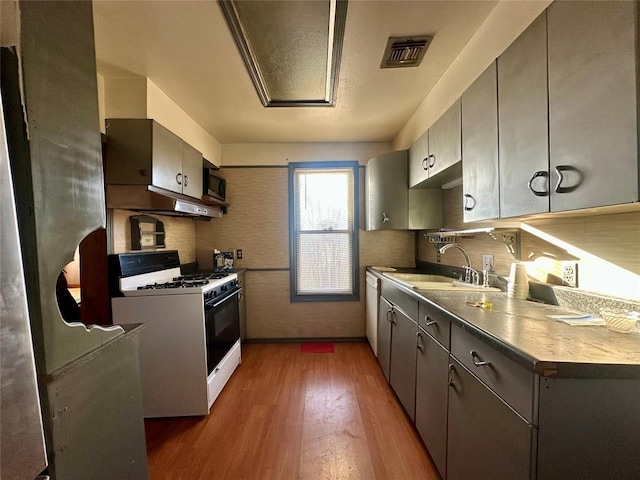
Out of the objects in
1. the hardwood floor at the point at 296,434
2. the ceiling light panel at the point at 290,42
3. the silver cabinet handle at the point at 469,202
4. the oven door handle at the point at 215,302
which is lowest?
the hardwood floor at the point at 296,434

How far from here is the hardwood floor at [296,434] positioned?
5.22 ft

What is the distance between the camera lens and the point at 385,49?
5.71ft

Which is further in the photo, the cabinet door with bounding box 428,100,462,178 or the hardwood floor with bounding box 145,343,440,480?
the cabinet door with bounding box 428,100,462,178

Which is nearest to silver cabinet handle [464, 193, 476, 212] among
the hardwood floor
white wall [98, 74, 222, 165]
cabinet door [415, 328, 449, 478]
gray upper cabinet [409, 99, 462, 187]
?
gray upper cabinet [409, 99, 462, 187]

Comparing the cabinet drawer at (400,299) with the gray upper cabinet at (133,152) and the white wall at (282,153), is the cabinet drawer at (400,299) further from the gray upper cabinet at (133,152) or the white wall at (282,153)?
the gray upper cabinet at (133,152)

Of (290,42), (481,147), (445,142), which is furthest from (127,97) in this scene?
(481,147)

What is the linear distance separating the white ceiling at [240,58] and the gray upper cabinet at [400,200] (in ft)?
1.58

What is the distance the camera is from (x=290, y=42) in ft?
5.42

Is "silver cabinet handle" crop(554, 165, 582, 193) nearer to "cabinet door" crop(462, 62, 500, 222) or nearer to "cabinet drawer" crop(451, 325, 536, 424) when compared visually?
"cabinet door" crop(462, 62, 500, 222)

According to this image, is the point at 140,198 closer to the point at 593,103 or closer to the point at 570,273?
the point at 593,103

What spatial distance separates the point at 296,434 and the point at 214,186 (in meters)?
2.36

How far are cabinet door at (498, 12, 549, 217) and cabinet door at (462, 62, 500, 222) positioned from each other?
0.17ft

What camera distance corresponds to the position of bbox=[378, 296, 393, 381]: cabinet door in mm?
2336

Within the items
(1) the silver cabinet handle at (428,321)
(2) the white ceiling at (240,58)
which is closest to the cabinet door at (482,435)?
(1) the silver cabinet handle at (428,321)
